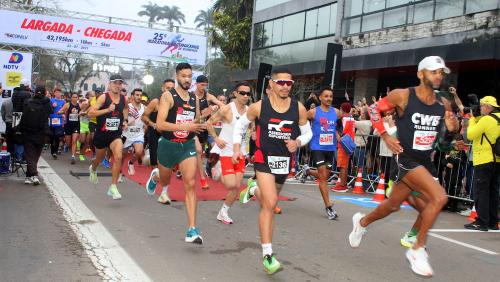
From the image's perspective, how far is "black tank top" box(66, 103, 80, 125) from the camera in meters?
15.9

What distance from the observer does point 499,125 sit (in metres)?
7.56

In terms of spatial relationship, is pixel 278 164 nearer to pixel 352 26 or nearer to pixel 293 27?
pixel 352 26

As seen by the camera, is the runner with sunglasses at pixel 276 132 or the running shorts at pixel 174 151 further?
the running shorts at pixel 174 151

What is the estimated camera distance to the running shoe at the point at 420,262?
13.8 ft

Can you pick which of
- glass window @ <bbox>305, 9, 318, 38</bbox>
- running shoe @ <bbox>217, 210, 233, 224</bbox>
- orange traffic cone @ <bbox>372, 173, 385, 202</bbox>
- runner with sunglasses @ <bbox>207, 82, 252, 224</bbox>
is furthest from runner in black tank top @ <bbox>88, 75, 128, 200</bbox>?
glass window @ <bbox>305, 9, 318, 38</bbox>

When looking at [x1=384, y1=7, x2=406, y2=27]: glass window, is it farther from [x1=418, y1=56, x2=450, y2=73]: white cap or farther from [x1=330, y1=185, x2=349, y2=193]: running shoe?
[x1=418, y1=56, x2=450, y2=73]: white cap

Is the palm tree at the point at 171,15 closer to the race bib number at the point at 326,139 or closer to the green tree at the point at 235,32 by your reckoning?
the green tree at the point at 235,32

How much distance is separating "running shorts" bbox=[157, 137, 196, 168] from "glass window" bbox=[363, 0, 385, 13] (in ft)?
52.5

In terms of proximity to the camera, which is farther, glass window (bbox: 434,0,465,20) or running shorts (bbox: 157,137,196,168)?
glass window (bbox: 434,0,465,20)

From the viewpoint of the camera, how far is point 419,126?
484cm

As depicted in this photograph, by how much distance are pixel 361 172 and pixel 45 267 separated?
813cm

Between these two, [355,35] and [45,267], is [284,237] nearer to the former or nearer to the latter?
[45,267]

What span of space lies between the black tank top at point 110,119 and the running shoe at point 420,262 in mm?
5486

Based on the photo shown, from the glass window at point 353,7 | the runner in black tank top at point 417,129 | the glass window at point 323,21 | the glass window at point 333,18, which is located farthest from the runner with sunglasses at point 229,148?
the glass window at point 323,21
